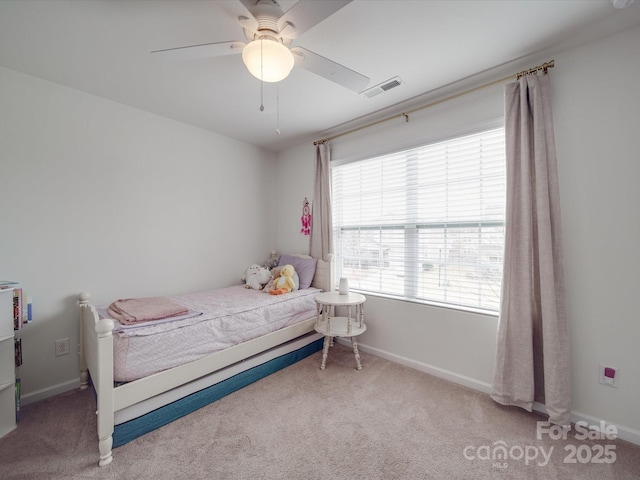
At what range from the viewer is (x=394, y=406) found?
196cm

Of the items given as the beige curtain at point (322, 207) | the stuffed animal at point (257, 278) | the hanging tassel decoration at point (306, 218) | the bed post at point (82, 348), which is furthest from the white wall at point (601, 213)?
the bed post at point (82, 348)

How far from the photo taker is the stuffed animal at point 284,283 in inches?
110

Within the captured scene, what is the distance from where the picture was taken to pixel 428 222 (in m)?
2.50

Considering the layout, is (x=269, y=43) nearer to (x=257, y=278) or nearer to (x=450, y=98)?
(x=450, y=98)

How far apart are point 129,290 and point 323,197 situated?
217 centimetres

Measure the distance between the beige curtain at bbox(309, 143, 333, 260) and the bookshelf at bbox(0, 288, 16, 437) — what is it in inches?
97.7

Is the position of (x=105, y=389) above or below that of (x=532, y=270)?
below

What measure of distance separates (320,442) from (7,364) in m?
2.03

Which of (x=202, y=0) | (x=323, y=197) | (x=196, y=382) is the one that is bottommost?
(x=196, y=382)

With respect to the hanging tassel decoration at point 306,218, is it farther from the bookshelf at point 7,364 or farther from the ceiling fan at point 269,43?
the bookshelf at point 7,364

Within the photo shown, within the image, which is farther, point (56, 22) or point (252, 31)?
point (56, 22)

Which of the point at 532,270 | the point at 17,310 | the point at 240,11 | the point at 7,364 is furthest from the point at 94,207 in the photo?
the point at 532,270

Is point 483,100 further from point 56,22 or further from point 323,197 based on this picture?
point 56,22

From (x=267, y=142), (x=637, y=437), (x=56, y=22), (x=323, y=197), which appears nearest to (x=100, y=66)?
(x=56, y=22)
